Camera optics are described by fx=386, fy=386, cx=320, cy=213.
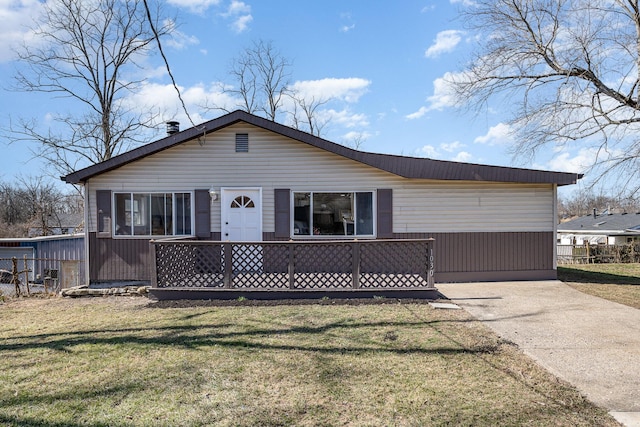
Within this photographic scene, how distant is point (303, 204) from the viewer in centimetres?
905

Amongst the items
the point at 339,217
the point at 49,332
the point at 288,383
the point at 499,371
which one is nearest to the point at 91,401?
the point at 288,383

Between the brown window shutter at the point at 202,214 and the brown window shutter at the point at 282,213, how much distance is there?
5.28 ft

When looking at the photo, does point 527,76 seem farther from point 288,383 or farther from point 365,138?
point 365,138

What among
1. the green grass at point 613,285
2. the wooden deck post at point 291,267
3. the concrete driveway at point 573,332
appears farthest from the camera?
the green grass at point 613,285

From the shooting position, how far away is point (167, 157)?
29.9 ft

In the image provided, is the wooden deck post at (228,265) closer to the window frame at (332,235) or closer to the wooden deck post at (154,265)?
the wooden deck post at (154,265)

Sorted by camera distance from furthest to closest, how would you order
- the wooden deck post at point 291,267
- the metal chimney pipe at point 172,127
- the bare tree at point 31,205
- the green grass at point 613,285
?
the bare tree at point 31,205, the metal chimney pipe at point 172,127, the green grass at point 613,285, the wooden deck post at point 291,267

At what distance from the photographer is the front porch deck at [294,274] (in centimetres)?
704

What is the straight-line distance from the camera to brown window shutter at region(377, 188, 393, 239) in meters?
8.90

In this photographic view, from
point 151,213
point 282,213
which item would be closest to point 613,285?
point 282,213

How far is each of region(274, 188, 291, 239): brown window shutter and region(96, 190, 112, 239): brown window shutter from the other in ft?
13.0

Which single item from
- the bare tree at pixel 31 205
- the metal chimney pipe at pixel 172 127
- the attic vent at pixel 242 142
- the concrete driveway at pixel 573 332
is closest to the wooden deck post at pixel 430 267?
the concrete driveway at pixel 573 332

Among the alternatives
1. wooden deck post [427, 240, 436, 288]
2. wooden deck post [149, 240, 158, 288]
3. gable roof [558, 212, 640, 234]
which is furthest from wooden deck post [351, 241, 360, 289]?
gable roof [558, 212, 640, 234]

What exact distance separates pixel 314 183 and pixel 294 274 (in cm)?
258
